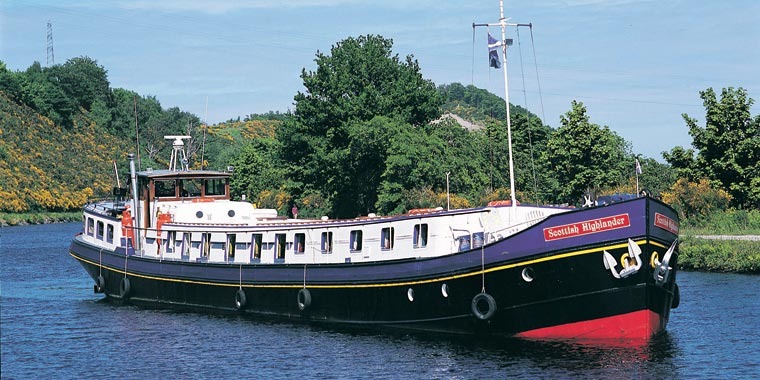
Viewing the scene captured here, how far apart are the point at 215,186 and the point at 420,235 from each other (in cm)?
1618

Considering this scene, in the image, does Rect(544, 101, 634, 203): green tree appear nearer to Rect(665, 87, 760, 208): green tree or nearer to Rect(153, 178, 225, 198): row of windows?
Rect(665, 87, 760, 208): green tree

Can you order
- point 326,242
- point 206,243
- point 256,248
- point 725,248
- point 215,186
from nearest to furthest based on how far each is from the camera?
1. point 326,242
2. point 256,248
3. point 206,243
4. point 215,186
5. point 725,248

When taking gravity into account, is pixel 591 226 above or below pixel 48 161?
below

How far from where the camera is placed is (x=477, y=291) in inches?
1441

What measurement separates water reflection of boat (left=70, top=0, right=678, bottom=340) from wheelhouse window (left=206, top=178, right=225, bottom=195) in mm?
54

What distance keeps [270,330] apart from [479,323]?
9.06 meters

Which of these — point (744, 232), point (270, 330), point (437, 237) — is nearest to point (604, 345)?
point (437, 237)

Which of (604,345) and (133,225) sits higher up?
(133,225)

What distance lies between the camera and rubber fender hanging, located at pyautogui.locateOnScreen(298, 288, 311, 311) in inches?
1656

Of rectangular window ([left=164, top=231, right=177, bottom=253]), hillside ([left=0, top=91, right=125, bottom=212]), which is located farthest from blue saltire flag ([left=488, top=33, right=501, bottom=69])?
hillside ([left=0, top=91, right=125, bottom=212])

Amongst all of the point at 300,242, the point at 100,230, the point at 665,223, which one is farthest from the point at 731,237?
the point at 100,230

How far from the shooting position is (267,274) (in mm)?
44094

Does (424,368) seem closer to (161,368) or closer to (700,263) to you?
(161,368)

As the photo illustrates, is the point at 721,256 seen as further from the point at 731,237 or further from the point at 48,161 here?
the point at 48,161
